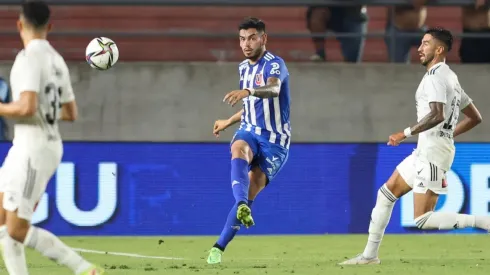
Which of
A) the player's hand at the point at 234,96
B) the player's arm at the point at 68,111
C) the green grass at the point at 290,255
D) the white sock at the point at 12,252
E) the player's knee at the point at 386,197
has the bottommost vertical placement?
the green grass at the point at 290,255

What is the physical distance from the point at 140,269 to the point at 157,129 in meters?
4.48

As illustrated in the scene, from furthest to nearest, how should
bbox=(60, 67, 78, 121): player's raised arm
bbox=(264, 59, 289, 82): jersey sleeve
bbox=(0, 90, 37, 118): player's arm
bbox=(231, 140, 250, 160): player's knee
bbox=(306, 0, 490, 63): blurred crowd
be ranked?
bbox=(306, 0, 490, 63): blurred crowd < bbox=(264, 59, 289, 82): jersey sleeve < bbox=(231, 140, 250, 160): player's knee < bbox=(60, 67, 78, 121): player's raised arm < bbox=(0, 90, 37, 118): player's arm

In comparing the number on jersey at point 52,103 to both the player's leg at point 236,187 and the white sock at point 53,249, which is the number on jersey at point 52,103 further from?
the player's leg at point 236,187

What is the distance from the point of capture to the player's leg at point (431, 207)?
934 centimetres

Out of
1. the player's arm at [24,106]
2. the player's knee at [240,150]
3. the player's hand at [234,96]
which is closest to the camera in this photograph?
the player's arm at [24,106]

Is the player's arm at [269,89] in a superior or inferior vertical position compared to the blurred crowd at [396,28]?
inferior

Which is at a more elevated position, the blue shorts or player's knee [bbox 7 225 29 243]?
the blue shorts

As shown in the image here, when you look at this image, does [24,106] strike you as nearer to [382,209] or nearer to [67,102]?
[67,102]

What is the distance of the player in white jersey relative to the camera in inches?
364

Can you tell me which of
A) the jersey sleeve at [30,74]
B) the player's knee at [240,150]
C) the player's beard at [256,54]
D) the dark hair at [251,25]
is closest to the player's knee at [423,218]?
the player's knee at [240,150]

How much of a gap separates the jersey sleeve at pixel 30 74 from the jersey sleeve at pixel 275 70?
3.22 meters

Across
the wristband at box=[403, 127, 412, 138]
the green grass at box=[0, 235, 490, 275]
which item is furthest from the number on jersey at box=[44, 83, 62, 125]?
the wristband at box=[403, 127, 412, 138]

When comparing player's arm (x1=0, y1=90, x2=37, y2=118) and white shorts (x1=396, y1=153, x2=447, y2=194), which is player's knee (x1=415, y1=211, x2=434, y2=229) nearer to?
white shorts (x1=396, y1=153, x2=447, y2=194)

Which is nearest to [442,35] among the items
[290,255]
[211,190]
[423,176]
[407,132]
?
[407,132]
